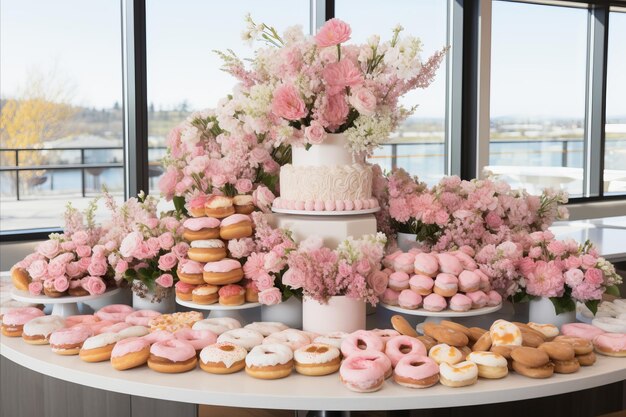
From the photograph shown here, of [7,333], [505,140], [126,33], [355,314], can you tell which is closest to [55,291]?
[7,333]

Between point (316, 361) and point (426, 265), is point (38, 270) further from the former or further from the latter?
point (426, 265)

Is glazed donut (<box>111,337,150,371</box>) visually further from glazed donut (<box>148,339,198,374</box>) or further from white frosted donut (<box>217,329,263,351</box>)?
white frosted donut (<box>217,329,263,351</box>)

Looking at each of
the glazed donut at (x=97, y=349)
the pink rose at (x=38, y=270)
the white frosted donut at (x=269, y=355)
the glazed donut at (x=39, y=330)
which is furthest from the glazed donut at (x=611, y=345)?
the pink rose at (x=38, y=270)

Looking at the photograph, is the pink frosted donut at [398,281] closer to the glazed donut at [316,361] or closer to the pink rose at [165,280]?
the glazed donut at [316,361]

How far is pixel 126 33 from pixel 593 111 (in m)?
4.21

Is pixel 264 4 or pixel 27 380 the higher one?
pixel 264 4

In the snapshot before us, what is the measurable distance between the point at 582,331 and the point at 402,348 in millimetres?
420

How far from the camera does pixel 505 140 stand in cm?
629

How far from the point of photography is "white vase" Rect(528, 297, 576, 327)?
1.82 m

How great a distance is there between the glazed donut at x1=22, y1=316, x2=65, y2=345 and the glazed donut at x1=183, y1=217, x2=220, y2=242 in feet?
1.16

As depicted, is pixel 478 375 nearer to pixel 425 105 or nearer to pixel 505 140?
pixel 425 105

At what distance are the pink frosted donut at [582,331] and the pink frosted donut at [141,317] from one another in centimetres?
91

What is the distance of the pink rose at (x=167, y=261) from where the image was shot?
185 centimetres

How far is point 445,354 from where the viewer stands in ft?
4.73
